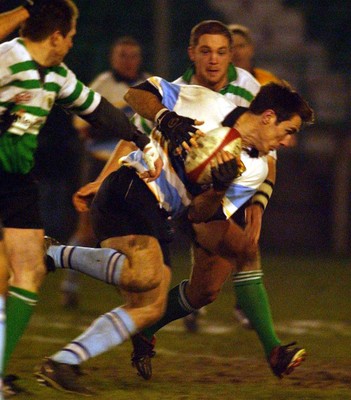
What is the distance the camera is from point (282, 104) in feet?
20.4

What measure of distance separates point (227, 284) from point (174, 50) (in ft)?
11.5

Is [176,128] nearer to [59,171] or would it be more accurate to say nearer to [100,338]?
[100,338]

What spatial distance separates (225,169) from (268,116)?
68 centimetres

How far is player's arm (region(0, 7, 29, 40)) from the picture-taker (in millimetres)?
5281

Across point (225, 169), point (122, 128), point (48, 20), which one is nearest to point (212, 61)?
point (122, 128)

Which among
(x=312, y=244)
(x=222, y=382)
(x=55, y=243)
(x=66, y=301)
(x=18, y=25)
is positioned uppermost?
(x=18, y=25)

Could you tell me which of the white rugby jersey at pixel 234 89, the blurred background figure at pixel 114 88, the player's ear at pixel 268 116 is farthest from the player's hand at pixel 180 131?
the blurred background figure at pixel 114 88

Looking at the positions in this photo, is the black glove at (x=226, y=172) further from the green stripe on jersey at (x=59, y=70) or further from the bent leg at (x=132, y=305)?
the green stripe on jersey at (x=59, y=70)

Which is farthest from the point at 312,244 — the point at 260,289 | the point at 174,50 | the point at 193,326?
the point at 260,289

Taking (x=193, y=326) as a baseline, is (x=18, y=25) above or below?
above

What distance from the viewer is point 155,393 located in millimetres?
5949

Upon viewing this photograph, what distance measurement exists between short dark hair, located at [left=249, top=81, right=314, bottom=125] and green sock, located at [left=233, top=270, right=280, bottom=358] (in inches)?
37.6

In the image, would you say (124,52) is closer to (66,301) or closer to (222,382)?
(66,301)

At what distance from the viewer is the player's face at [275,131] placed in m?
6.21
